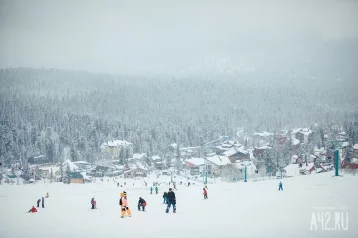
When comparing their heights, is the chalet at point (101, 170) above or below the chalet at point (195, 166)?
below

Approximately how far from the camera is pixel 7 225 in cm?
1345

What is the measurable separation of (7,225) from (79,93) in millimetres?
193294

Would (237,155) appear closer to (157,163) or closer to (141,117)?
(157,163)

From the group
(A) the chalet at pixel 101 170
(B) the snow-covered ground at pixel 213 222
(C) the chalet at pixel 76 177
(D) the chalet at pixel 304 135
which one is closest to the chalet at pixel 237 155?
(A) the chalet at pixel 101 170

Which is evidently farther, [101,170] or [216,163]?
[101,170]

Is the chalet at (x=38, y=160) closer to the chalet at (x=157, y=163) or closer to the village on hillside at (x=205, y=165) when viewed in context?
the village on hillside at (x=205, y=165)

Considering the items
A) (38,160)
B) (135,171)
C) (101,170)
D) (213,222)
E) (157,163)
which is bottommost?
(101,170)

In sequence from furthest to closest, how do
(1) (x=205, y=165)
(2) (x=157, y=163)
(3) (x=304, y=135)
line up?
(3) (x=304, y=135) < (2) (x=157, y=163) < (1) (x=205, y=165)

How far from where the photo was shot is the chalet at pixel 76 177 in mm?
62172

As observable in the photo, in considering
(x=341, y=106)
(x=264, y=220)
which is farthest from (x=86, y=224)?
(x=341, y=106)

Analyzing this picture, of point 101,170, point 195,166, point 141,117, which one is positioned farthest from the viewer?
point 141,117

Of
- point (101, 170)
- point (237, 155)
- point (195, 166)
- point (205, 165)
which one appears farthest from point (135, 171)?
point (237, 155)

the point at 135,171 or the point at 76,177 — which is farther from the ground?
the point at 135,171

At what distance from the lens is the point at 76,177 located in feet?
206
